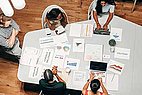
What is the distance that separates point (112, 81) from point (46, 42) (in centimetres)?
116

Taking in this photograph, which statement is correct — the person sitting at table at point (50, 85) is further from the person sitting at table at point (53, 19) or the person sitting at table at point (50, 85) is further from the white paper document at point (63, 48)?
the person sitting at table at point (53, 19)

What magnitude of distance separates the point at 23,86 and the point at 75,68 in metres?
1.06

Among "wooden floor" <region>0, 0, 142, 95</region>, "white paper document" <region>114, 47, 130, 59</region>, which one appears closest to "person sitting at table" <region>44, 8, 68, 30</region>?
"wooden floor" <region>0, 0, 142, 95</region>

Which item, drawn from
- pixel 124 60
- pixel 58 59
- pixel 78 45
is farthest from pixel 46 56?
pixel 124 60

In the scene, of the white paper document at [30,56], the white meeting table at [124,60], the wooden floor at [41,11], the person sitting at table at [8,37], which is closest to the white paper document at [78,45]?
the white meeting table at [124,60]

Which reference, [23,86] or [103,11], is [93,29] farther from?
[23,86]

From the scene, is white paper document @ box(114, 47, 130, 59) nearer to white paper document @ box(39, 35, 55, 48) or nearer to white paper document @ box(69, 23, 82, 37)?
white paper document @ box(69, 23, 82, 37)

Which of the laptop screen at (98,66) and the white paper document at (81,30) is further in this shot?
the white paper document at (81,30)

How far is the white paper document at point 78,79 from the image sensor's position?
5121 millimetres

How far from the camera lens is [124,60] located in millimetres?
5270

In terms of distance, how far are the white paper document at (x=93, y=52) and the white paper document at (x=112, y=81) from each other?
32cm

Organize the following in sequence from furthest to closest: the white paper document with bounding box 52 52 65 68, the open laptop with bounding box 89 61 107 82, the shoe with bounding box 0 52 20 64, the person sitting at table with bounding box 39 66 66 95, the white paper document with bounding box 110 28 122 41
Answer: the shoe with bounding box 0 52 20 64 < the white paper document with bounding box 110 28 122 41 < the white paper document with bounding box 52 52 65 68 < the open laptop with bounding box 89 61 107 82 < the person sitting at table with bounding box 39 66 66 95

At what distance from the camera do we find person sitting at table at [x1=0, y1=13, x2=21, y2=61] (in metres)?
5.46

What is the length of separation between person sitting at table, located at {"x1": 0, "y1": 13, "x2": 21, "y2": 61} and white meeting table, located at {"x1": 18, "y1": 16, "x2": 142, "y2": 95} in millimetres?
258
